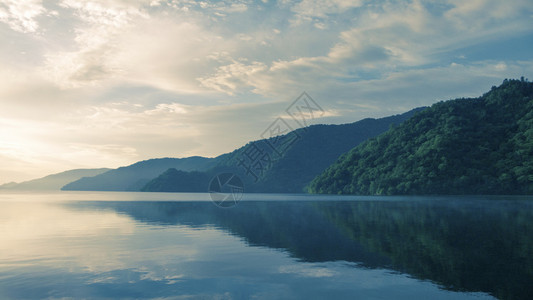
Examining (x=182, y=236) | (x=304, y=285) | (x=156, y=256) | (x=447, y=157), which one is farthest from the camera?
(x=447, y=157)

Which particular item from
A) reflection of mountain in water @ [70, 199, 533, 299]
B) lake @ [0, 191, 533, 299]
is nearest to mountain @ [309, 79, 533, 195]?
reflection of mountain in water @ [70, 199, 533, 299]

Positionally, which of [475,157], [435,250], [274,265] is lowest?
[435,250]

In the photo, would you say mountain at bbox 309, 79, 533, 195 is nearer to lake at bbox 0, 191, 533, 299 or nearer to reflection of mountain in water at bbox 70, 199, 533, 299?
reflection of mountain in water at bbox 70, 199, 533, 299

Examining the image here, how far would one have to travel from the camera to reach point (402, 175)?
18725 centimetres

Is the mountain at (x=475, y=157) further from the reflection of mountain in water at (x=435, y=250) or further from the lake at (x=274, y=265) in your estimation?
the lake at (x=274, y=265)

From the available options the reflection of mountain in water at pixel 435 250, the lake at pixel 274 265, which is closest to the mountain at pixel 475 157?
the reflection of mountain in water at pixel 435 250

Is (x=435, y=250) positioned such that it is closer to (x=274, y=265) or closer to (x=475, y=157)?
(x=274, y=265)

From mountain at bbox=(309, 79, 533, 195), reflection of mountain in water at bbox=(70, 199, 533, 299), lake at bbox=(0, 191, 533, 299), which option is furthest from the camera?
mountain at bbox=(309, 79, 533, 195)

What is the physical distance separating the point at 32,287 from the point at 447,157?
179 m

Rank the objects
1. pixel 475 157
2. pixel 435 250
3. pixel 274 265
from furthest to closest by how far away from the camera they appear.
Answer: pixel 475 157 < pixel 435 250 < pixel 274 265

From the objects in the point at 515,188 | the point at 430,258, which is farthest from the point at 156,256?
the point at 515,188

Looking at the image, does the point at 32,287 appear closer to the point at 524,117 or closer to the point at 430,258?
the point at 430,258

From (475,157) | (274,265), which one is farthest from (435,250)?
(475,157)

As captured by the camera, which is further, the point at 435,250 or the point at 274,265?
the point at 435,250
